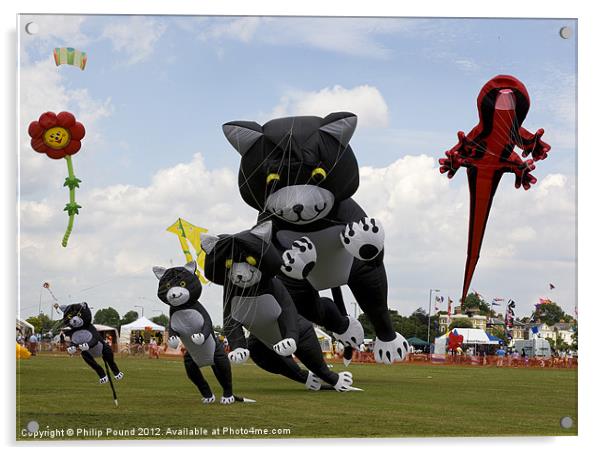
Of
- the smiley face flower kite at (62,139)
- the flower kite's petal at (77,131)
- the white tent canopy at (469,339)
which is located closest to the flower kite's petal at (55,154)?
the smiley face flower kite at (62,139)

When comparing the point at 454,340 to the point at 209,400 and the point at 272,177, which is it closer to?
the point at 209,400

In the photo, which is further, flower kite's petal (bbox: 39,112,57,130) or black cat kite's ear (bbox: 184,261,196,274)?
black cat kite's ear (bbox: 184,261,196,274)

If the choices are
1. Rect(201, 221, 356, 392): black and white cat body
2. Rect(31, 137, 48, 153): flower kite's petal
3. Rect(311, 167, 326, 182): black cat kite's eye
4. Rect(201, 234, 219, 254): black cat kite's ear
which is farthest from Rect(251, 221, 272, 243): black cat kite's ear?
Rect(31, 137, 48, 153): flower kite's petal

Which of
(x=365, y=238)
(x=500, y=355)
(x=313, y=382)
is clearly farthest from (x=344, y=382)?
(x=500, y=355)

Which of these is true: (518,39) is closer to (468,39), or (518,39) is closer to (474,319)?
(468,39)

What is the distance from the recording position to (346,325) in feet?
22.5

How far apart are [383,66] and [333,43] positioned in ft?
1.24

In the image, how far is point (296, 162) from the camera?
6062mm

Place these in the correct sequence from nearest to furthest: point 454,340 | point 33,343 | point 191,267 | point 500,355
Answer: point 191,267 < point 33,343 < point 454,340 < point 500,355

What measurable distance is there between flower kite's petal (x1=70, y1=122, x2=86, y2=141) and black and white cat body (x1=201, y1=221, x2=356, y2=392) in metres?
Result: 1.06

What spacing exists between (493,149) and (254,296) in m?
1.92

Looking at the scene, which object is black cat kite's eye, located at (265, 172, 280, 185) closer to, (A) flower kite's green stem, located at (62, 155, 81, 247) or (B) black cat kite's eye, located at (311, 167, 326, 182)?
(B) black cat kite's eye, located at (311, 167, 326, 182)

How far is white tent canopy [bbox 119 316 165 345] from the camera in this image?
6.83 meters

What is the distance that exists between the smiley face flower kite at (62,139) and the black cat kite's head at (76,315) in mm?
496
